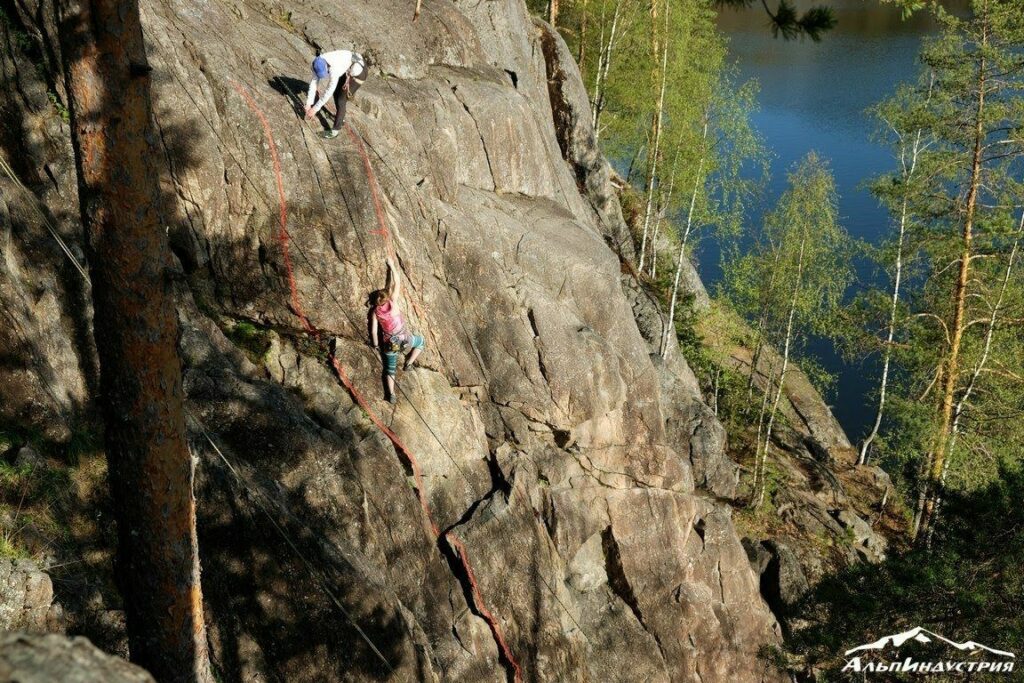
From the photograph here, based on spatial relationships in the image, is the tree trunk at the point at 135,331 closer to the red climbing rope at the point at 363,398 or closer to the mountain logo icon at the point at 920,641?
the red climbing rope at the point at 363,398

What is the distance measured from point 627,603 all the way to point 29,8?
13300mm

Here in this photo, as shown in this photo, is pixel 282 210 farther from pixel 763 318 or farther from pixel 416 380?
pixel 763 318

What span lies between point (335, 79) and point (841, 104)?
40.3m

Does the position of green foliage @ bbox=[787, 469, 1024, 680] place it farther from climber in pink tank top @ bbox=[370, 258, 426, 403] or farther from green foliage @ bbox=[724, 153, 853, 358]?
green foliage @ bbox=[724, 153, 853, 358]

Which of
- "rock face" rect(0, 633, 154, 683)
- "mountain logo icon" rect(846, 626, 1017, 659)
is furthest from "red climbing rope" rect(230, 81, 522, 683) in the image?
"rock face" rect(0, 633, 154, 683)

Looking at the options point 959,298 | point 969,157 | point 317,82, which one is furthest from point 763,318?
point 317,82

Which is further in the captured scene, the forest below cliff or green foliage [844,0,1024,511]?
green foliage [844,0,1024,511]

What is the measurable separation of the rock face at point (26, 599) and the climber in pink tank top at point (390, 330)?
194 inches

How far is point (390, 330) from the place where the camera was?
375 inches

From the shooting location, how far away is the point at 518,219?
1390cm

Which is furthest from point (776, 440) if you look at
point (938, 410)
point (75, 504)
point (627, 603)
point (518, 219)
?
point (75, 504)

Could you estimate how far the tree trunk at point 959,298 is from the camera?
17203mm

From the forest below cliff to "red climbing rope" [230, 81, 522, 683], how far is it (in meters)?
0.05

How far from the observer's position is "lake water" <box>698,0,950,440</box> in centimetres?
3183
